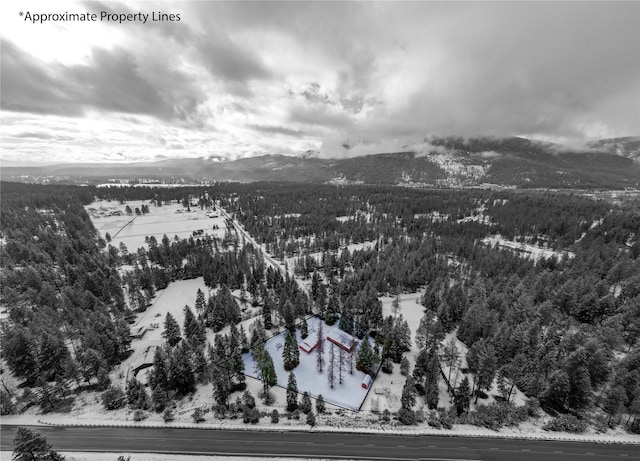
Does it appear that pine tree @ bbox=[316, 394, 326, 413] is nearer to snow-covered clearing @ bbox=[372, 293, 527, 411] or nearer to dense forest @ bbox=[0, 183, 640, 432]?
snow-covered clearing @ bbox=[372, 293, 527, 411]

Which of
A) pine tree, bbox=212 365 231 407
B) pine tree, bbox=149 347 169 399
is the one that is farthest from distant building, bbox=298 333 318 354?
pine tree, bbox=149 347 169 399

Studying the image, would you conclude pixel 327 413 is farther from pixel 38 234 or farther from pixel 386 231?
pixel 38 234

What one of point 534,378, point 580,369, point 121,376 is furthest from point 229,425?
point 580,369

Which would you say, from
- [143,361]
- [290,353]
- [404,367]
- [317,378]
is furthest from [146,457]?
[404,367]

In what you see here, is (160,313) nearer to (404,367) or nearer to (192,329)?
(192,329)

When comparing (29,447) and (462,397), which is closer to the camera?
(29,447)

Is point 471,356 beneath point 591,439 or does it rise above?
above

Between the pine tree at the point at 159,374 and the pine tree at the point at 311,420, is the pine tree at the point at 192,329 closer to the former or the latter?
the pine tree at the point at 159,374
